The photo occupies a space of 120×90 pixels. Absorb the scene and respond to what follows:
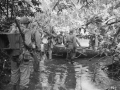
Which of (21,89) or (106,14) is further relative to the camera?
(21,89)

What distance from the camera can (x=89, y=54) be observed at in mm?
14305

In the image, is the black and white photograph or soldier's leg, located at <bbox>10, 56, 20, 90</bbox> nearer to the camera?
the black and white photograph

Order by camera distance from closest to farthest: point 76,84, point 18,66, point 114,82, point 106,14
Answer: point 106,14 → point 18,66 → point 76,84 → point 114,82

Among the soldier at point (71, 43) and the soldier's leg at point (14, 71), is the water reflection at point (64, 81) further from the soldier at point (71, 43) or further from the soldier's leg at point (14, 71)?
the soldier at point (71, 43)

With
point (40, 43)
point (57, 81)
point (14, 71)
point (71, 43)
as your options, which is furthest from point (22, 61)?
point (71, 43)

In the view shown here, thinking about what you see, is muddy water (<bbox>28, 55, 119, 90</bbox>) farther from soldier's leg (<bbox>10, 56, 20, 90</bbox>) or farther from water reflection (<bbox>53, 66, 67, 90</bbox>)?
soldier's leg (<bbox>10, 56, 20, 90</bbox>)

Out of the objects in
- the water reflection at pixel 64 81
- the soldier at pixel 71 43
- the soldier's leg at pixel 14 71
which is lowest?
the water reflection at pixel 64 81

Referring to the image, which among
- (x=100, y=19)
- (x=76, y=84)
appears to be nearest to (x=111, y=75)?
(x=76, y=84)

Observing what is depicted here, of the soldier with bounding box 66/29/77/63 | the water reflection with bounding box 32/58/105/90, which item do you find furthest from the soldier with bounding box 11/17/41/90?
the soldier with bounding box 66/29/77/63

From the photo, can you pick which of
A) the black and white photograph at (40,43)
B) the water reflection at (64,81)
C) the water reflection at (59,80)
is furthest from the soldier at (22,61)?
the water reflection at (59,80)

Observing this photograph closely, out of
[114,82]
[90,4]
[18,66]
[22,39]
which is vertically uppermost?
[90,4]

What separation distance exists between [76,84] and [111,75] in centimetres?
241

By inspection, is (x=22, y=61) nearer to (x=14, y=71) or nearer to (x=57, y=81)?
(x=14, y=71)

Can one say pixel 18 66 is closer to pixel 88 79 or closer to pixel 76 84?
pixel 76 84
